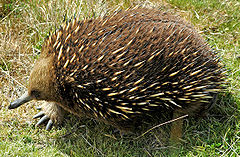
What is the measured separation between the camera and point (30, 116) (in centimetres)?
338

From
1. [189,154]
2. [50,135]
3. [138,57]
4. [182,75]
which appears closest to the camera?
[138,57]

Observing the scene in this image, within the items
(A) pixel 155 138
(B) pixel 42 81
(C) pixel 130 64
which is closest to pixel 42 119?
(B) pixel 42 81

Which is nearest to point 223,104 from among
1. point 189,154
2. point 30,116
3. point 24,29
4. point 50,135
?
point 189,154

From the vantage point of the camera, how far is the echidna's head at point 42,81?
2.63m

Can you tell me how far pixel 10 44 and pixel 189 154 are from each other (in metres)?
2.40

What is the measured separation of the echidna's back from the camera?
2.49 meters

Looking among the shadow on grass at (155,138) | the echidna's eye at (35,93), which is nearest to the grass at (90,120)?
the shadow on grass at (155,138)

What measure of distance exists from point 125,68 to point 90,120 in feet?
3.30

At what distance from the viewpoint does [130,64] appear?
8.15 ft

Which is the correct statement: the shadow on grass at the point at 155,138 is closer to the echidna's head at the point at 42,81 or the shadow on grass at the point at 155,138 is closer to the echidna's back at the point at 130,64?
the echidna's back at the point at 130,64

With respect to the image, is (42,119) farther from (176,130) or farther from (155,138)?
(176,130)

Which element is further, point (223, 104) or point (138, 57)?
point (223, 104)

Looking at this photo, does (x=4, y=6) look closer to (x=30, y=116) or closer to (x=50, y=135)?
(x=30, y=116)

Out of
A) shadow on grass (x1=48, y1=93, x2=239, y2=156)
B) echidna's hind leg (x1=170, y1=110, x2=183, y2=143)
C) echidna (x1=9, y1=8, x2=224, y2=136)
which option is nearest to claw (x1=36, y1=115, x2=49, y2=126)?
shadow on grass (x1=48, y1=93, x2=239, y2=156)
